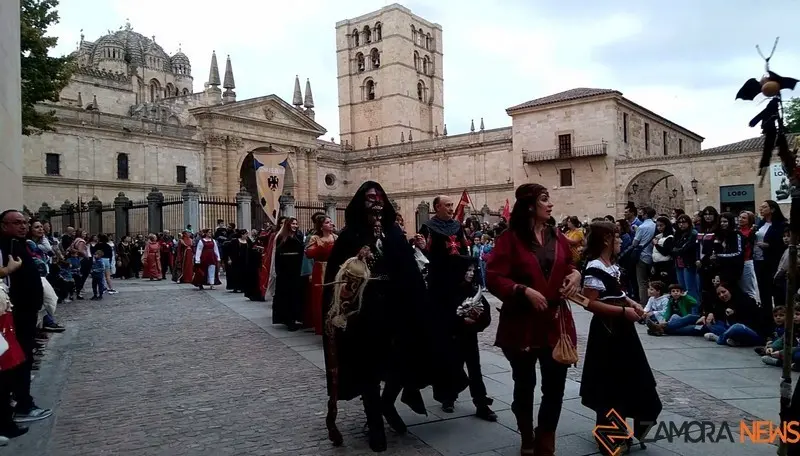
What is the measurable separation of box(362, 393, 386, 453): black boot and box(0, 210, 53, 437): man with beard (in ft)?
9.86

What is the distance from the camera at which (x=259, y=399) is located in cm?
550

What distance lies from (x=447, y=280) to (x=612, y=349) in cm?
151

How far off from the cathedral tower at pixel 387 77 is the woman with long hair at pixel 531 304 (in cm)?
5734

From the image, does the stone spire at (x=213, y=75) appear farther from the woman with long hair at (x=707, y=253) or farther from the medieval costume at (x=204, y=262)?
the woman with long hair at (x=707, y=253)

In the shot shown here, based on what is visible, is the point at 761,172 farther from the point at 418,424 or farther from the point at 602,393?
the point at 418,424

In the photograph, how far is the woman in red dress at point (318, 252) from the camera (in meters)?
7.13

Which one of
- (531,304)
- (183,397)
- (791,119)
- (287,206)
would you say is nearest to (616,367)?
(531,304)

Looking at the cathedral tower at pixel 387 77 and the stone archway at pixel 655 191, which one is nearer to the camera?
the stone archway at pixel 655 191

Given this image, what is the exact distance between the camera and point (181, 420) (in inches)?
194

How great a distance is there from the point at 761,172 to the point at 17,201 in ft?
33.0

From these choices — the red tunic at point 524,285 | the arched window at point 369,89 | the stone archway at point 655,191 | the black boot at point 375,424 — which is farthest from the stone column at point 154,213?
the arched window at point 369,89

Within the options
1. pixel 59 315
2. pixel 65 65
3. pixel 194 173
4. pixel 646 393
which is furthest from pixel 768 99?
pixel 194 173

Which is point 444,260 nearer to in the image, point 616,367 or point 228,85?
point 616,367

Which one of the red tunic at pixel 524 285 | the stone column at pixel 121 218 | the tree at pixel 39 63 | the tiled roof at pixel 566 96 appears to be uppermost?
the tiled roof at pixel 566 96
